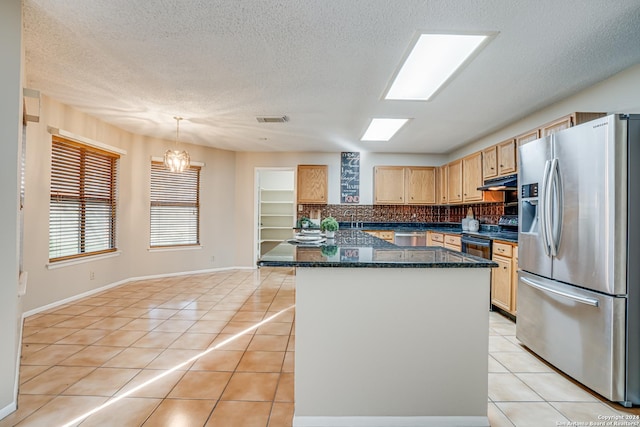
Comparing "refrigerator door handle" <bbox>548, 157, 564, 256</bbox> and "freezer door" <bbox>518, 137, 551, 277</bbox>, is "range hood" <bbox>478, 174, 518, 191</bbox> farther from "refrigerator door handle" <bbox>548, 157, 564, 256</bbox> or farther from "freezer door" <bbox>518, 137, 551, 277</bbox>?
"refrigerator door handle" <bbox>548, 157, 564, 256</bbox>

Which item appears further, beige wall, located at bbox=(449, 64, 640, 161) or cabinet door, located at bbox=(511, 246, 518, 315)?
cabinet door, located at bbox=(511, 246, 518, 315)

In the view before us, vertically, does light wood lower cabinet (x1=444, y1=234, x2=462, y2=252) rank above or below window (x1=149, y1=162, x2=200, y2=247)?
below

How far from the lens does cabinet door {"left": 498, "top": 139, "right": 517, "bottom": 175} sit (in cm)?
390

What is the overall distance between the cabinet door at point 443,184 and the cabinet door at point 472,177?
0.62 metres

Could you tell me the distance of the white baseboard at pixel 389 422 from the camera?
1.69m

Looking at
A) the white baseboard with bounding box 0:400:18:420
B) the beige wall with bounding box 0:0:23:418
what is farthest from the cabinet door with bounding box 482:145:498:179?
the white baseboard with bounding box 0:400:18:420

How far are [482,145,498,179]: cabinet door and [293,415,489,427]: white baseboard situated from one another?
11.3 feet

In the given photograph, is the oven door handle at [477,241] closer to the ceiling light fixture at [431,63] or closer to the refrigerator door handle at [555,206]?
the refrigerator door handle at [555,206]

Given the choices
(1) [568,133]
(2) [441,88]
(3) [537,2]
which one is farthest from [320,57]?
(1) [568,133]

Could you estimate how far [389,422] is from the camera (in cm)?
170

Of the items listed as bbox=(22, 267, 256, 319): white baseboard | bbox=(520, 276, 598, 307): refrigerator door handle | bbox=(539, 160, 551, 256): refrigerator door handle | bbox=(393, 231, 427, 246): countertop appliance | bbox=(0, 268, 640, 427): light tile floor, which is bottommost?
bbox=(0, 268, 640, 427): light tile floor

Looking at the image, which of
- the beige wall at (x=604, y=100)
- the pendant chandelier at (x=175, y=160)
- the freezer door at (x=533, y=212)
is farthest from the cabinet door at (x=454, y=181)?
the pendant chandelier at (x=175, y=160)

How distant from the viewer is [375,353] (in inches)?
67.7

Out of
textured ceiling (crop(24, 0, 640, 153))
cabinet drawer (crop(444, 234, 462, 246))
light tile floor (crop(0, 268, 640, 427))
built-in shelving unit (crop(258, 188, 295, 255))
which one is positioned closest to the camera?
light tile floor (crop(0, 268, 640, 427))
